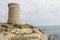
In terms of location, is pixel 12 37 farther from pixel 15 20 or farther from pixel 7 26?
pixel 15 20

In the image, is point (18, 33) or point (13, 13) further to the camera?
point (13, 13)

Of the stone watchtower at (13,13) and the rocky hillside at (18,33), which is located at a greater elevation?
the stone watchtower at (13,13)

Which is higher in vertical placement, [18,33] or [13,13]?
[13,13]

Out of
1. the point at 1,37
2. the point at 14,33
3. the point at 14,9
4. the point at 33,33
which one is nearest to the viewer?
the point at 1,37

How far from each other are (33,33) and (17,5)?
129 inches

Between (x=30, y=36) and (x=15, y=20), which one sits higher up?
(x=15, y=20)

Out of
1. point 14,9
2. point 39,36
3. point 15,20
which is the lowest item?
point 39,36

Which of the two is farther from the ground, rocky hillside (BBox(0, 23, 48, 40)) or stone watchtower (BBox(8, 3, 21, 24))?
stone watchtower (BBox(8, 3, 21, 24))

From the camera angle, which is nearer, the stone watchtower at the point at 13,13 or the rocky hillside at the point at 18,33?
the rocky hillside at the point at 18,33

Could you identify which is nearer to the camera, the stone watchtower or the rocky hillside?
the rocky hillside

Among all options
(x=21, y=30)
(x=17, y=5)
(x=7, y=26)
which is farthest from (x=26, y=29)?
(x=17, y=5)

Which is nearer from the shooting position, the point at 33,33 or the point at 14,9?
the point at 33,33

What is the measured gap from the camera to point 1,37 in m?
13.3

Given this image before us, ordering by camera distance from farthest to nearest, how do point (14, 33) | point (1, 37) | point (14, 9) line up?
point (14, 9) → point (14, 33) → point (1, 37)
